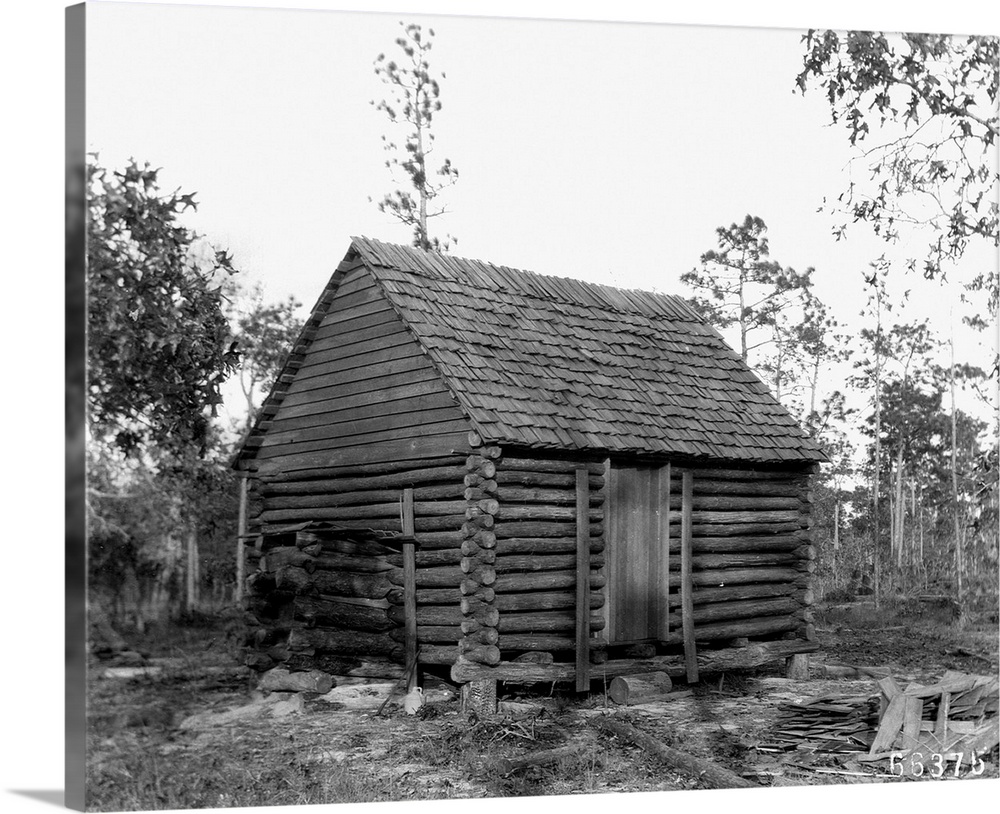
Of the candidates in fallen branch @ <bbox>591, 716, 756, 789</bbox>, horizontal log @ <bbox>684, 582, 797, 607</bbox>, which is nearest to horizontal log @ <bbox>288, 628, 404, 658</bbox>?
fallen branch @ <bbox>591, 716, 756, 789</bbox>

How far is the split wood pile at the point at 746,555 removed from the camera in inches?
582

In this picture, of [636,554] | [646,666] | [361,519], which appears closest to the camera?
[361,519]

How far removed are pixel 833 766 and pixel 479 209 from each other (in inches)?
267

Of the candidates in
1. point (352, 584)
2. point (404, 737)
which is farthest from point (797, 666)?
point (404, 737)

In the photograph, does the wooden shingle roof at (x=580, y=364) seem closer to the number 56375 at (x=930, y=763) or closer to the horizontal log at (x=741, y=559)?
the horizontal log at (x=741, y=559)

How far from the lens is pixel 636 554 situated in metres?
14.1

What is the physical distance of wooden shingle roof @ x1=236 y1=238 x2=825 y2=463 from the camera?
535 inches

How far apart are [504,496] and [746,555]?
12.4 ft

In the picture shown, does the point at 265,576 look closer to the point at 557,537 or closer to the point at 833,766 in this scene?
the point at 557,537

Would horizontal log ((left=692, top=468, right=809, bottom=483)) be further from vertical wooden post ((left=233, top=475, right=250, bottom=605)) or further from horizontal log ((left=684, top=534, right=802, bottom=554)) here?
vertical wooden post ((left=233, top=475, right=250, bottom=605))

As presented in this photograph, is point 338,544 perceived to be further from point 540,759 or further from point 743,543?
point 743,543

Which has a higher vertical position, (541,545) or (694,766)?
(541,545)

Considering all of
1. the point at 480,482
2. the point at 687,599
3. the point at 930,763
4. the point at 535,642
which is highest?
the point at 480,482

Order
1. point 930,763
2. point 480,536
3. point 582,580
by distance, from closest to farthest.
→ point 930,763 < point 480,536 < point 582,580
